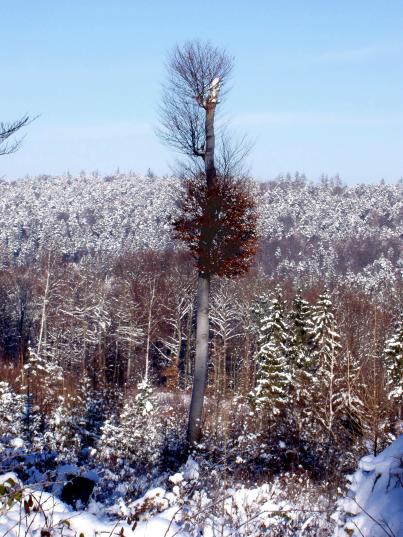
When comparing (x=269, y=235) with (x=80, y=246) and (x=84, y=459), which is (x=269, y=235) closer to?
(x=80, y=246)

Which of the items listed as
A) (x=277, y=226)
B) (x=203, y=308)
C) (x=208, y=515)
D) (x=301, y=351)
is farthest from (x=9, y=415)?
(x=277, y=226)

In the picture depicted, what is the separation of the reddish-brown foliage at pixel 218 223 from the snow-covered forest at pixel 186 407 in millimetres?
409

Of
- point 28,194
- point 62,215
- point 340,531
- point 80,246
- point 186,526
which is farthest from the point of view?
point 28,194

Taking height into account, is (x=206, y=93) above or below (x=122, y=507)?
above

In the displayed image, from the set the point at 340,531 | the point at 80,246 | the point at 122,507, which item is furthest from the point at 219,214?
the point at 80,246

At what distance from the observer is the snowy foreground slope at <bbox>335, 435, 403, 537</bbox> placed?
318cm

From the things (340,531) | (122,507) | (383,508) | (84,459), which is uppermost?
(383,508)

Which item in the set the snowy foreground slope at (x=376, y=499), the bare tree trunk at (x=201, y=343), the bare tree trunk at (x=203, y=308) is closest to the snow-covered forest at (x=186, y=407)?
the snowy foreground slope at (x=376, y=499)

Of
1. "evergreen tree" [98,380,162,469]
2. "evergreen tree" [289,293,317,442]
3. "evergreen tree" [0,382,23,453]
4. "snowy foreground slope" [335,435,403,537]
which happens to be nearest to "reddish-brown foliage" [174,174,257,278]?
"evergreen tree" [98,380,162,469]

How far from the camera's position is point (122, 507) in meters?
4.83

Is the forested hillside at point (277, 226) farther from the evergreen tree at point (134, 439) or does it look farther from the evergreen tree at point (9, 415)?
the evergreen tree at point (9, 415)

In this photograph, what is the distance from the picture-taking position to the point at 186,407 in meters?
20.6

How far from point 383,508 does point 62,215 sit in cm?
12406

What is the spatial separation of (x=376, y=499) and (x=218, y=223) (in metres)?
8.89
